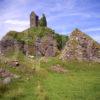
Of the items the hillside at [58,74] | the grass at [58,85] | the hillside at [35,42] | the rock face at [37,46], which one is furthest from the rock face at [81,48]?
the rock face at [37,46]

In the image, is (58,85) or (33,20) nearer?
(58,85)

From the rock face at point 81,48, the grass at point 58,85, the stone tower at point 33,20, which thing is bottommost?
the grass at point 58,85

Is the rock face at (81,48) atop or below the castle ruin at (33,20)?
below

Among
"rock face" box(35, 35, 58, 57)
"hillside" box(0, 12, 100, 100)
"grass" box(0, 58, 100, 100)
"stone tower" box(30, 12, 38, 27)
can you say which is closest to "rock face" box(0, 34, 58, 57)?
"rock face" box(35, 35, 58, 57)

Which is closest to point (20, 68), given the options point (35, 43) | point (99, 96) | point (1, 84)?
point (1, 84)

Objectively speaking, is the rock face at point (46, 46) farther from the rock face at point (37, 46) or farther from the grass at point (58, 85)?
the grass at point (58, 85)

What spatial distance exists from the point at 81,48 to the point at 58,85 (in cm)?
1858

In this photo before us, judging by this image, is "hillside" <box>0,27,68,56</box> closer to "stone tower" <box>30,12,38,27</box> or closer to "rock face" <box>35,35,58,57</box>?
"rock face" <box>35,35,58,57</box>

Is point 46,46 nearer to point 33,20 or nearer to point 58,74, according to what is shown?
point 33,20

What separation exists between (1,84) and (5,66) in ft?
29.8

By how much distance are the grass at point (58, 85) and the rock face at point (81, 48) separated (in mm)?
3248

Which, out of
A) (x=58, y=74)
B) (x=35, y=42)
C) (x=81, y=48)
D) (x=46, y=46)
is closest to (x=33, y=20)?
(x=35, y=42)

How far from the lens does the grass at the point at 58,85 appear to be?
22.7 m

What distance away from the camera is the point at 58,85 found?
2767 centimetres
